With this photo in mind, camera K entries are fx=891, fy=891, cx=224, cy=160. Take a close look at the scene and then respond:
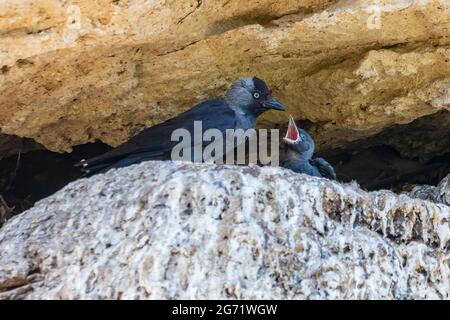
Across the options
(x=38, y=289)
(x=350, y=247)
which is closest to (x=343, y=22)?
(x=350, y=247)

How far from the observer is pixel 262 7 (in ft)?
16.1

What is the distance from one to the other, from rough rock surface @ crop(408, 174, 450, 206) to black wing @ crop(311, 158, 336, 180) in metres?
0.55

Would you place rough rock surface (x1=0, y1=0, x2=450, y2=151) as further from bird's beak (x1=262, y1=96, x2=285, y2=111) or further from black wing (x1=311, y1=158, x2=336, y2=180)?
black wing (x1=311, y1=158, x2=336, y2=180)

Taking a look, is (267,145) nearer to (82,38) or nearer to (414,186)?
(414,186)

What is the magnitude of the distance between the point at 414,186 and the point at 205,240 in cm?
244

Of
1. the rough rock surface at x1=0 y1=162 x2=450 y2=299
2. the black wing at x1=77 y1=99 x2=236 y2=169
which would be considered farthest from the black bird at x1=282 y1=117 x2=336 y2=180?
the rough rock surface at x1=0 y1=162 x2=450 y2=299

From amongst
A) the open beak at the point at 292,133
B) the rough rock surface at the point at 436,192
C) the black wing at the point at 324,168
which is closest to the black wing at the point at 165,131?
the open beak at the point at 292,133

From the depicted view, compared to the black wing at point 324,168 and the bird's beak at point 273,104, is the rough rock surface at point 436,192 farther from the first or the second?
the bird's beak at point 273,104

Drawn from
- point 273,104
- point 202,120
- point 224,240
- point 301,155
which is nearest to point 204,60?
point 202,120

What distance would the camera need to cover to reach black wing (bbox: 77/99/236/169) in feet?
16.9

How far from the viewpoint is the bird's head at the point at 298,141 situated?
216 inches
